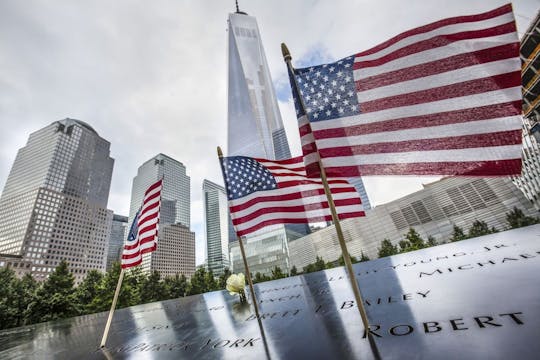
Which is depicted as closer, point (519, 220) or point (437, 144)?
point (437, 144)

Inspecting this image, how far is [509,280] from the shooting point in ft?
13.7

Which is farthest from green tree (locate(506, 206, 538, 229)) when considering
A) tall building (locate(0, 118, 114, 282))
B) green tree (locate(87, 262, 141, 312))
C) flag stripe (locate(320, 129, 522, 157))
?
tall building (locate(0, 118, 114, 282))

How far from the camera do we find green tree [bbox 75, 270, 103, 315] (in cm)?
3412

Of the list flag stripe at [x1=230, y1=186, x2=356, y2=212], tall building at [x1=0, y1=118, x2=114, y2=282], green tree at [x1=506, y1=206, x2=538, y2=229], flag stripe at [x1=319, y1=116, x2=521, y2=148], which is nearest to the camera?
flag stripe at [x1=319, y1=116, x2=521, y2=148]

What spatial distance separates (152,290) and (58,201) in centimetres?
12514

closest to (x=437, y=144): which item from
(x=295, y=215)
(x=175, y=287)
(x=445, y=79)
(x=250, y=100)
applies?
(x=445, y=79)

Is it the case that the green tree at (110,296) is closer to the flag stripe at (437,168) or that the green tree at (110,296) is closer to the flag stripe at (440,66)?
the flag stripe at (437,168)

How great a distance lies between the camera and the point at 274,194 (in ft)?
23.1

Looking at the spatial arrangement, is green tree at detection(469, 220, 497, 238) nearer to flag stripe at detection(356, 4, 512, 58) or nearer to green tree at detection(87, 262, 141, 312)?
flag stripe at detection(356, 4, 512, 58)

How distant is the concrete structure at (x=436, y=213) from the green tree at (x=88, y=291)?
77.3m

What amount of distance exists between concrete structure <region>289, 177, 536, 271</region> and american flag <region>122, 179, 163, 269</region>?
78.1 m

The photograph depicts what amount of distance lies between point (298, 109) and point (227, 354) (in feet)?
14.1

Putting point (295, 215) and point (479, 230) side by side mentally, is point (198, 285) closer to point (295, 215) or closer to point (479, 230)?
point (295, 215)

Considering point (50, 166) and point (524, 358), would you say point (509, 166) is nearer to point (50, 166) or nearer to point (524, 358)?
point (524, 358)
